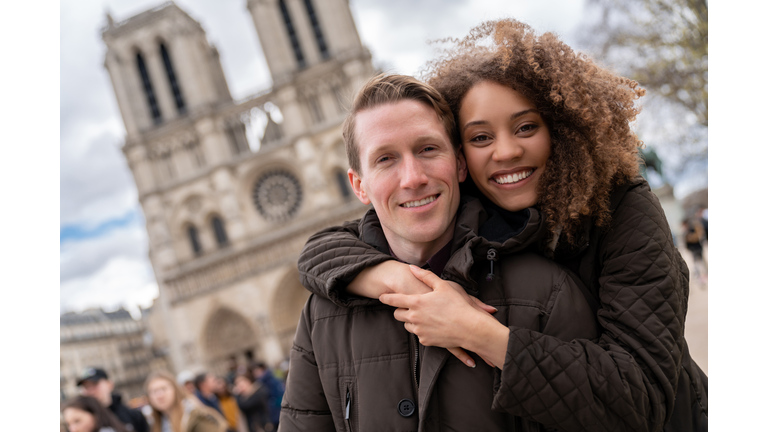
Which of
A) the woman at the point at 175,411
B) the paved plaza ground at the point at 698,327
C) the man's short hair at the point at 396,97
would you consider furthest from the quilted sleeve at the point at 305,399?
the paved plaza ground at the point at 698,327

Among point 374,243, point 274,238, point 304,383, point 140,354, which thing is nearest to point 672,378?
point 374,243

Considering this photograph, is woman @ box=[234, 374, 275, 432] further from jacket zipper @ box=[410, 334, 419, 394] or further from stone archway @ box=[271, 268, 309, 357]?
stone archway @ box=[271, 268, 309, 357]

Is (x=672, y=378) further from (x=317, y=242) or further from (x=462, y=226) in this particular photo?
(x=317, y=242)

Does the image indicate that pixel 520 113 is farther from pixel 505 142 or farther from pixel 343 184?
pixel 343 184

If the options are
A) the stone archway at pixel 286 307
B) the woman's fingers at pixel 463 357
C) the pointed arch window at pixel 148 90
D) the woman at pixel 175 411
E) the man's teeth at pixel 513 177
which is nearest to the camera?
the woman's fingers at pixel 463 357

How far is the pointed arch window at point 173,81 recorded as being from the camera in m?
24.2

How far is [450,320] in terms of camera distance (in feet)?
4.07

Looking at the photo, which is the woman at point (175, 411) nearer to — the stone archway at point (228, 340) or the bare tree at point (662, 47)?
the bare tree at point (662, 47)

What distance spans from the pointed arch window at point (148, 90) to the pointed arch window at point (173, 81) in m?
0.86

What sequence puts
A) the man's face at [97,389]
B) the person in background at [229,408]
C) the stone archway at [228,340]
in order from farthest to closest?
the stone archway at [228,340], the person in background at [229,408], the man's face at [97,389]

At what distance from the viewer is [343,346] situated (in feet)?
4.72

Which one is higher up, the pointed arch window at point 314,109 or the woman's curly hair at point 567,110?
the pointed arch window at point 314,109

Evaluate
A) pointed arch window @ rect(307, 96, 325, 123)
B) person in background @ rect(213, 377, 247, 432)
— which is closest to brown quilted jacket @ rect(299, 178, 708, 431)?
person in background @ rect(213, 377, 247, 432)

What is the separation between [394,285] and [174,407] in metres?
2.99
